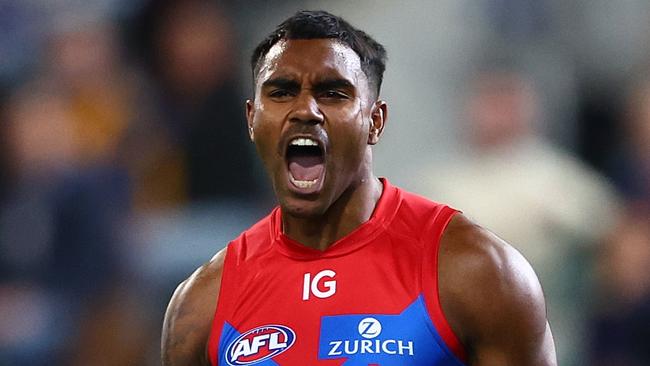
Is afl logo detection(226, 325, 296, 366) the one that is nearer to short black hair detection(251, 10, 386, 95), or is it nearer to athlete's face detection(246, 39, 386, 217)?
athlete's face detection(246, 39, 386, 217)

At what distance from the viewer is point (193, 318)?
3814 mm

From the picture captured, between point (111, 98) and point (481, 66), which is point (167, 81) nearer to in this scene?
point (111, 98)

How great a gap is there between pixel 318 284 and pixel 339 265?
0.09m

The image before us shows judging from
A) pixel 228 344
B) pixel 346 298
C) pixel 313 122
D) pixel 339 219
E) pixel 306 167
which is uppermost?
pixel 313 122

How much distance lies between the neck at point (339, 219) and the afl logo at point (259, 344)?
0.33 meters

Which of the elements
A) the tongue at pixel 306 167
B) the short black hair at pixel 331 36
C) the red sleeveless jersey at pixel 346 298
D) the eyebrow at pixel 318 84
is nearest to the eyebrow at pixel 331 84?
the eyebrow at pixel 318 84

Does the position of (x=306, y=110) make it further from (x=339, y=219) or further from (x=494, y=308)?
(x=494, y=308)

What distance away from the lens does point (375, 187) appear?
3.82 metres

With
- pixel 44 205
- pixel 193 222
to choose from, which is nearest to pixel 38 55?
pixel 44 205

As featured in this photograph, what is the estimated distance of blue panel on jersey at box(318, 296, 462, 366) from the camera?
3.37 meters

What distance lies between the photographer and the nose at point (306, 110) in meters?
3.58

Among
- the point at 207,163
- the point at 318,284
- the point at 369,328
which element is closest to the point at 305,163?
the point at 318,284

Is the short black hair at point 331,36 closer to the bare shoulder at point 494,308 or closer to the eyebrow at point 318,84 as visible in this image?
the eyebrow at point 318,84

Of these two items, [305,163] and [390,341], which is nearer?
[390,341]
